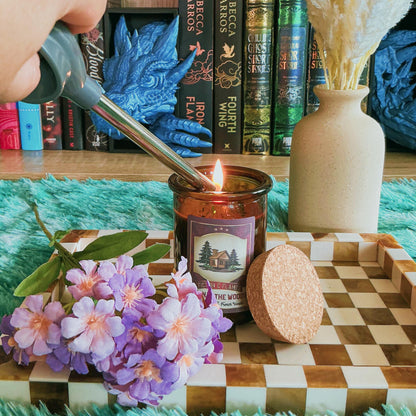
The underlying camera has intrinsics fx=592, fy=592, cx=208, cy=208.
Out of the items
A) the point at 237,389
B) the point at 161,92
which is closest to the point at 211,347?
the point at 237,389

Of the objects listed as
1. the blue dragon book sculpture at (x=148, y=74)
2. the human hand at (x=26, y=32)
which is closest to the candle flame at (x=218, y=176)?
the human hand at (x=26, y=32)

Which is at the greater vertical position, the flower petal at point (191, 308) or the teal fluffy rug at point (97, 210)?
the flower petal at point (191, 308)

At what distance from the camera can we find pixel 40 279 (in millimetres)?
498

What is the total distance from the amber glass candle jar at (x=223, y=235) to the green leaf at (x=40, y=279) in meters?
0.12

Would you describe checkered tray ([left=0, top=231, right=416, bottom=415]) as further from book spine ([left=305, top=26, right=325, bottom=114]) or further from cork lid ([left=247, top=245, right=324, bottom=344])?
book spine ([left=305, top=26, right=325, bottom=114])

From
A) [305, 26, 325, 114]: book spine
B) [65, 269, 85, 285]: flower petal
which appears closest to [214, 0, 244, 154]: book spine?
[305, 26, 325, 114]: book spine

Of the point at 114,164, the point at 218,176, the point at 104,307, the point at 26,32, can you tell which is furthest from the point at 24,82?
the point at 114,164

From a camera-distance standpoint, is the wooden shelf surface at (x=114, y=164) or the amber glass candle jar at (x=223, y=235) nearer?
the amber glass candle jar at (x=223, y=235)

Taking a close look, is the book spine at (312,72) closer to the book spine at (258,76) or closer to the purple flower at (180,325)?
the book spine at (258,76)

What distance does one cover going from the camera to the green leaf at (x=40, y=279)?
48 cm

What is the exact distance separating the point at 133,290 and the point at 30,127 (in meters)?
0.97

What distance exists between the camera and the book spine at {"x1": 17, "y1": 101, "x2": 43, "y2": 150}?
52.0 inches

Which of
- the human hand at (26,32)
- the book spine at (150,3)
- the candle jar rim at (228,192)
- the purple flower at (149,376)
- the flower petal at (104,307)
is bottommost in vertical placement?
the purple flower at (149,376)

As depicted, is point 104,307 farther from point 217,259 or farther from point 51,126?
point 51,126
